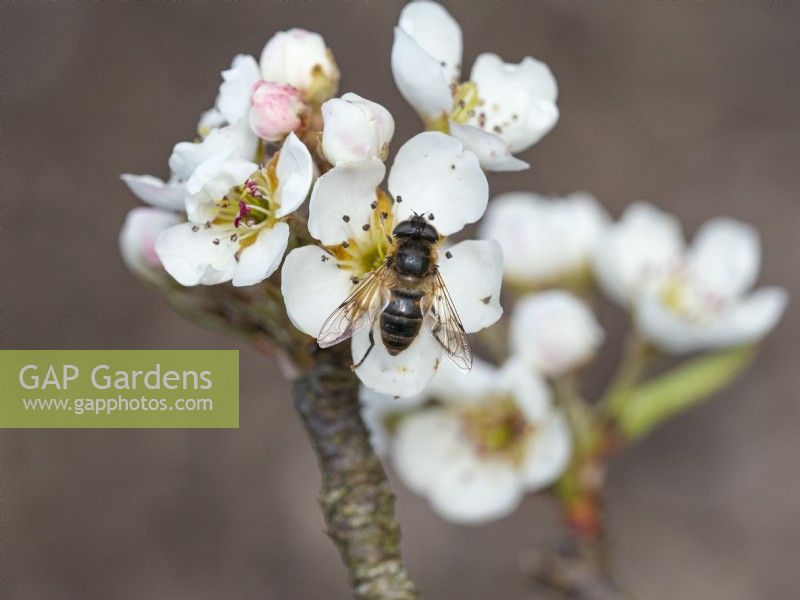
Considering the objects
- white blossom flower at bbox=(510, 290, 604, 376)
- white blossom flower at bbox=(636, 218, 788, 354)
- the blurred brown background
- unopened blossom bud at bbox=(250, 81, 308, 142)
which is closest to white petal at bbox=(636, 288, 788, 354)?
white blossom flower at bbox=(636, 218, 788, 354)

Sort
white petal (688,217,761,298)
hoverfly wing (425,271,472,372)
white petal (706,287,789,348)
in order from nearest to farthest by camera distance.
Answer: hoverfly wing (425,271,472,372), white petal (706,287,789,348), white petal (688,217,761,298)

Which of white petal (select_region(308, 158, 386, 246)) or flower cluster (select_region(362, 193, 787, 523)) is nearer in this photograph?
white petal (select_region(308, 158, 386, 246))

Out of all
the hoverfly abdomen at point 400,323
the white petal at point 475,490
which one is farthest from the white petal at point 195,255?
the white petal at point 475,490

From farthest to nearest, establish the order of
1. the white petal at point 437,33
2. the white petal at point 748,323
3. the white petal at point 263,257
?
the white petal at point 748,323 < the white petal at point 437,33 < the white petal at point 263,257

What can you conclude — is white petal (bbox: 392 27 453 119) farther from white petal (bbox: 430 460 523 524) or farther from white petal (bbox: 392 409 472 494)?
white petal (bbox: 430 460 523 524)

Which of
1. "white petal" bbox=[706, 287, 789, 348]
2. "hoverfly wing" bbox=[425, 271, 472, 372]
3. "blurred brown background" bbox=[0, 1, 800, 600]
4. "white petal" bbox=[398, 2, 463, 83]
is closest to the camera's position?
"hoverfly wing" bbox=[425, 271, 472, 372]

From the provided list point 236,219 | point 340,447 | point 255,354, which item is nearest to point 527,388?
point 340,447

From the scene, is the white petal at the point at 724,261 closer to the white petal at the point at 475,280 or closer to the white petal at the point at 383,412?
the white petal at the point at 383,412

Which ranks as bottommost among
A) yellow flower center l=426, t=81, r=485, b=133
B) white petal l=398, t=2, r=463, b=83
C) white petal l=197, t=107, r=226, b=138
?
white petal l=197, t=107, r=226, b=138
